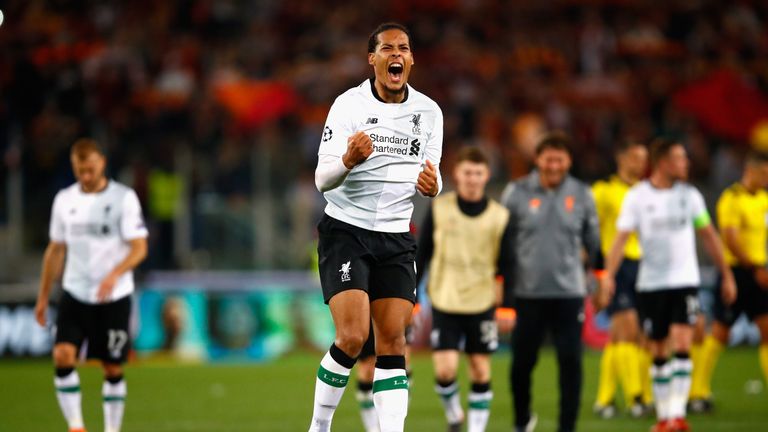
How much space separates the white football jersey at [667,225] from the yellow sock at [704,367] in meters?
1.97

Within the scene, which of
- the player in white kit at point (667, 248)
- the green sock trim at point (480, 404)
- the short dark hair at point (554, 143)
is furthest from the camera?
the player in white kit at point (667, 248)

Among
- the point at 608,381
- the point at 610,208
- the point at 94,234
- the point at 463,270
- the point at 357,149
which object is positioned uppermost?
the point at 357,149

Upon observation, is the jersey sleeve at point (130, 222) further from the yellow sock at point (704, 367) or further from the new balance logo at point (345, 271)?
the yellow sock at point (704, 367)

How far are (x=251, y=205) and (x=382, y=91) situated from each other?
11606 millimetres

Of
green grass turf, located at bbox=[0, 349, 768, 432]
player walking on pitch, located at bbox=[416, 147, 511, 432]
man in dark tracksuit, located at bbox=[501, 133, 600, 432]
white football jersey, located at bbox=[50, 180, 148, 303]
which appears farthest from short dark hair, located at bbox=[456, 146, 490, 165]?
white football jersey, located at bbox=[50, 180, 148, 303]

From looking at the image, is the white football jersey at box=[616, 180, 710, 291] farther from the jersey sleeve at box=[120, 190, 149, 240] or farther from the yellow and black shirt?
the jersey sleeve at box=[120, 190, 149, 240]

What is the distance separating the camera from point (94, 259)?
10719 millimetres

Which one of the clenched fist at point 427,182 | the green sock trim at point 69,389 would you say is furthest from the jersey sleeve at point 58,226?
the clenched fist at point 427,182

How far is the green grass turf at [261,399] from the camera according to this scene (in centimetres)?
1198

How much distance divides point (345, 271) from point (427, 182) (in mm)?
736

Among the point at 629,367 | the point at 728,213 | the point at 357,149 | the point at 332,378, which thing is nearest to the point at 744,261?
the point at 728,213

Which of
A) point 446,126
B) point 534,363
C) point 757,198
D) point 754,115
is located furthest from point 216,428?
point 754,115

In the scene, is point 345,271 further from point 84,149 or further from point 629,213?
point 629,213

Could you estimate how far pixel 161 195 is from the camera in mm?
19156
